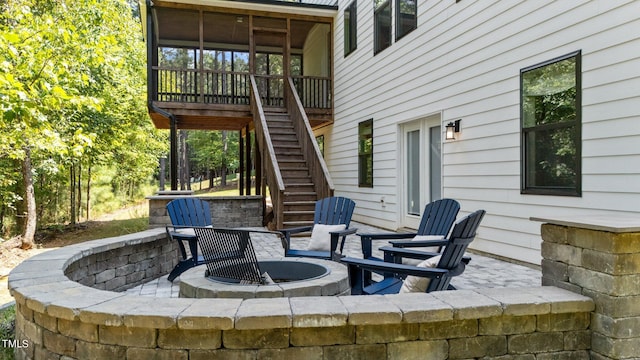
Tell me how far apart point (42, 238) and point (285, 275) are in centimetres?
1118

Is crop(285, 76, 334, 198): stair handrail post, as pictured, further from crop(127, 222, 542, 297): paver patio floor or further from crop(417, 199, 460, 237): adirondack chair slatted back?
crop(417, 199, 460, 237): adirondack chair slatted back

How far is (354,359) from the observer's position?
6.86 ft

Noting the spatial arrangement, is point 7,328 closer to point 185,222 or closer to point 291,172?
point 185,222

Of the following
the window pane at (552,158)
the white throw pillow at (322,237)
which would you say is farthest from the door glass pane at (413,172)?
the white throw pillow at (322,237)

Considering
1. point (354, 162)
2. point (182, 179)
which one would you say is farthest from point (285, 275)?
point (182, 179)

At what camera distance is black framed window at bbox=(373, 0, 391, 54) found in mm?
8125

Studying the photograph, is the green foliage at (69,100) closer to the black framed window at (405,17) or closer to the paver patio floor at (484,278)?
→ the paver patio floor at (484,278)

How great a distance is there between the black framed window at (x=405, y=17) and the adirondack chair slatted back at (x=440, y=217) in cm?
403

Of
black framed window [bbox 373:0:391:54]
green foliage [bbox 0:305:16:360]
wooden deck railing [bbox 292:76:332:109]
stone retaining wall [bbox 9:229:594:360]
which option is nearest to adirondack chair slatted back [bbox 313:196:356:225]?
stone retaining wall [bbox 9:229:594:360]

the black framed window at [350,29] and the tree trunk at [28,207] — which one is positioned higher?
the black framed window at [350,29]

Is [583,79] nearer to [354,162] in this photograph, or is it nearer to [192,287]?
[192,287]

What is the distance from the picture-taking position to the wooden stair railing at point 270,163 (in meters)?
7.46

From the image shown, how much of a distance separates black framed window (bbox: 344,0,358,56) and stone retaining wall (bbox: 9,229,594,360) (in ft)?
27.1

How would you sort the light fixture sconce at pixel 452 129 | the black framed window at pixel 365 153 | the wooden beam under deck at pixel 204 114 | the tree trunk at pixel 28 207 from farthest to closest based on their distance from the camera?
the tree trunk at pixel 28 207, the wooden beam under deck at pixel 204 114, the black framed window at pixel 365 153, the light fixture sconce at pixel 452 129
